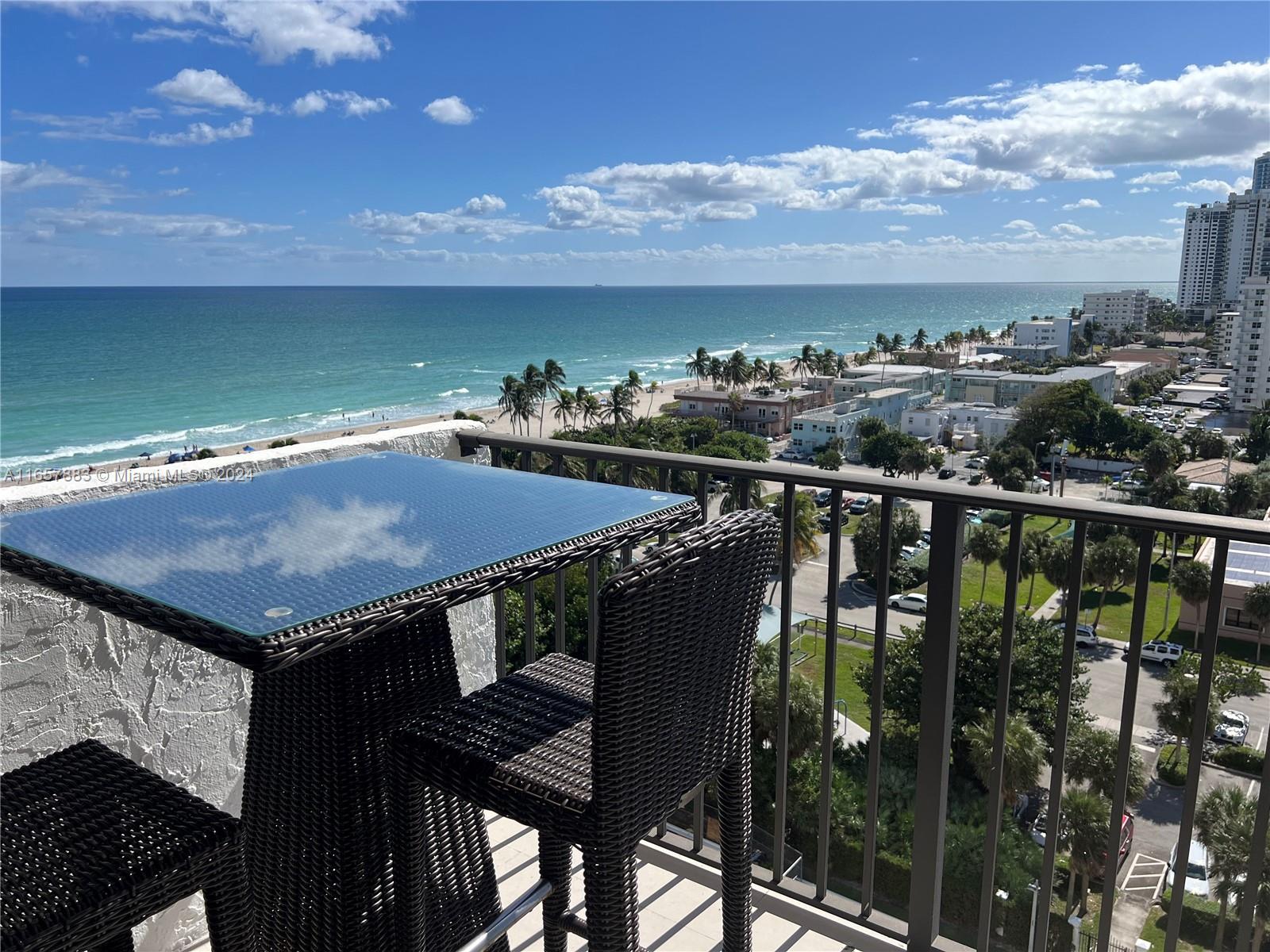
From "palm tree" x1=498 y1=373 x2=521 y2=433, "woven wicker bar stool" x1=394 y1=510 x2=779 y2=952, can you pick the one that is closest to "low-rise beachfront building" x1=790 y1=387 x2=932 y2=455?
"palm tree" x1=498 y1=373 x2=521 y2=433

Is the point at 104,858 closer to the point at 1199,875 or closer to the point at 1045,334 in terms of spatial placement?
the point at 1199,875

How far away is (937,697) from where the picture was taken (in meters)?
1.81

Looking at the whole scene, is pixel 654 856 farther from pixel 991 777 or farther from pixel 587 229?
pixel 587 229

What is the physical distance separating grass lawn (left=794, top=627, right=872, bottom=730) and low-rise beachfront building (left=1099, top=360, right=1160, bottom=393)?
51.1 meters

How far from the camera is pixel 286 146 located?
266ft

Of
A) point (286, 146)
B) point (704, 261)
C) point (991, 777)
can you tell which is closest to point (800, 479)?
point (991, 777)

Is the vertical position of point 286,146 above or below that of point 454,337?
above

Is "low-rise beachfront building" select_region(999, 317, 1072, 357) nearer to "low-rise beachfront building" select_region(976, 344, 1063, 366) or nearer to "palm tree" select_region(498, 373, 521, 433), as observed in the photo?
"low-rise beachfront building" select_region(976, 344, 1063, 366)

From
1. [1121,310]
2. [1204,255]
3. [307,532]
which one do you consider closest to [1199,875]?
[307,532]

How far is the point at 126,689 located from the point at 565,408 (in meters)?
45.5

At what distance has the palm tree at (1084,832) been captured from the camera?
9555mm

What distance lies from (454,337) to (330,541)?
→ 258ft

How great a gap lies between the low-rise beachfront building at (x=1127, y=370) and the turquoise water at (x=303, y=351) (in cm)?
2392

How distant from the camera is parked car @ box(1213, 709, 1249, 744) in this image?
16.2 meters
